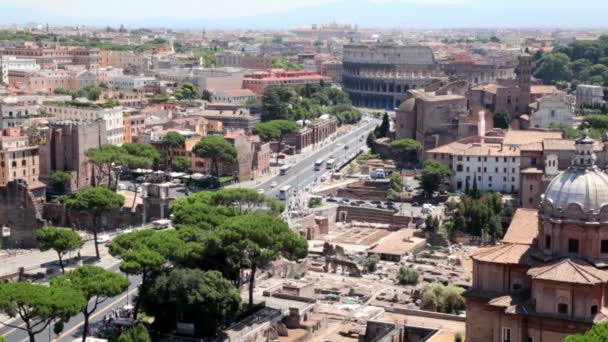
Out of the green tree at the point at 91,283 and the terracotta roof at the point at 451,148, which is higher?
the terracotta roof at the point at 451,148

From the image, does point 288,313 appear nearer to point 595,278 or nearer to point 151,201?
Result: point 595,278

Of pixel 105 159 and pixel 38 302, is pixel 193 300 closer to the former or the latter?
pixel 38 302

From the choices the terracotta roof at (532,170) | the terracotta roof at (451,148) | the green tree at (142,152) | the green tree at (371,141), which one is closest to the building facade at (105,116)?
the green tree at (142,152)

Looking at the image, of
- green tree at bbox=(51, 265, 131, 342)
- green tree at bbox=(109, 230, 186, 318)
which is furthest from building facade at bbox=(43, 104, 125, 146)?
green tree at bbox=(51, 265, 131, 342)

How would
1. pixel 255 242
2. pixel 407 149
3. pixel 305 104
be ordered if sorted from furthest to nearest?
pixel 305 104 < pixel 407 149 < pixel 255 242

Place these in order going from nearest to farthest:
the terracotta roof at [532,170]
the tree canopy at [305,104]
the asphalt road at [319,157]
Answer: the terracotta roof at [532,170] < the asphalt road at [319,157] < the tree canopy at [305,104]

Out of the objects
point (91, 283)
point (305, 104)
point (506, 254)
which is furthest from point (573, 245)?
point (305, 104)

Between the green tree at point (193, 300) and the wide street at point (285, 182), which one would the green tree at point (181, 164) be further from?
the green tree at point (193, 300)
